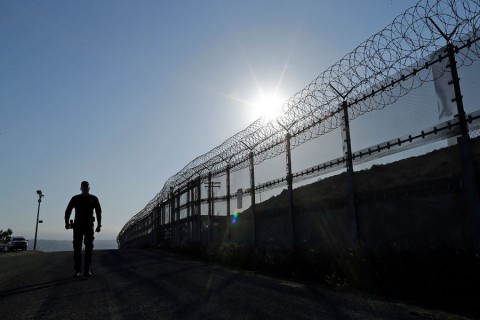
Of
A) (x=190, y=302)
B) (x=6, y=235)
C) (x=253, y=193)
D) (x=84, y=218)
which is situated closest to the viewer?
(x=190, y=302)

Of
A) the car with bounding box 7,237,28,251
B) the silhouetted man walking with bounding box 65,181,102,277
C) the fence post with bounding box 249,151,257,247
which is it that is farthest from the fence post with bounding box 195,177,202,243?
the car with bounding box 7,237,28,251

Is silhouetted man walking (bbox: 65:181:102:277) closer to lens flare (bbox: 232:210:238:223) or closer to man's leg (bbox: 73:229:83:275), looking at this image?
man's leg (bbox: 73:229:83:275)

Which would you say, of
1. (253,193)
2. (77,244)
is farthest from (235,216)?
(77,244)

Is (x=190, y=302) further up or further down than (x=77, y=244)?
further down

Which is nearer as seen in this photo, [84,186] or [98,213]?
[84,186]

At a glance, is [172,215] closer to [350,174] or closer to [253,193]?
[253,193]

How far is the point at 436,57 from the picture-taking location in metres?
6.87

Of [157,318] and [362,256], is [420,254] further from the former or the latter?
[157,318]

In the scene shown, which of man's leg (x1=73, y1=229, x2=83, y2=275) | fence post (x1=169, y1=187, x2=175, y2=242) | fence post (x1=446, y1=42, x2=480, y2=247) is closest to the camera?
fence post (x1=446, y1=42, x2=480, y2=247)

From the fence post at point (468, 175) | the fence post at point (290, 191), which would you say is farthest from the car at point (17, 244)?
the fence post at point (468, 175)

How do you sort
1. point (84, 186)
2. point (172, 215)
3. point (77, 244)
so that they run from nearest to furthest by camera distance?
1. point (77, 244)
2. point (84, 186)
3. point (172, 215)

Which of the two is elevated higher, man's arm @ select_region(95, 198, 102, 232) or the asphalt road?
man's arm @ select_region(95, 198, 102, 232)

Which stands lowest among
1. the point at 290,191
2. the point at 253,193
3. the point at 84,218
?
the point at 84,218

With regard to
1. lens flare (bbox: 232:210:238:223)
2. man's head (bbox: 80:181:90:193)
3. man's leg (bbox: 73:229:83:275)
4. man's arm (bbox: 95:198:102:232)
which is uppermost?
man's head (bbox: 80:181:90:193)
